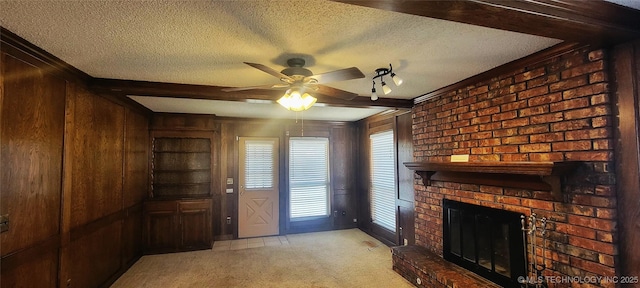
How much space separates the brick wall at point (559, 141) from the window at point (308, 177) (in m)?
3.18

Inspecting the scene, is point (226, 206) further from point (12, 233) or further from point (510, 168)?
point (510, 168)

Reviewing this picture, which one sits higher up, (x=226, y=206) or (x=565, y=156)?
(x=565, y=156)

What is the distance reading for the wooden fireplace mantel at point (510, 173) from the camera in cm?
205

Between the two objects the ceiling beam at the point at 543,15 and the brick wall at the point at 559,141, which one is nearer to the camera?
the ceiling beam at the point at 543,15

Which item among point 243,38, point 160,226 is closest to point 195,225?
point 160,226

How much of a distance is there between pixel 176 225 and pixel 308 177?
2.55 m

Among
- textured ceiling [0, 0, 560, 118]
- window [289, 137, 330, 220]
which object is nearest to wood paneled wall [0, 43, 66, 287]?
textured ceiling [0, 0, 560, 118]

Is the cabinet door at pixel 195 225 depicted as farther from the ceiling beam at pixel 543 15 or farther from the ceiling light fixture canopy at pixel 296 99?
the ceiling beam at pixel 543 15

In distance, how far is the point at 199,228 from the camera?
191 inches

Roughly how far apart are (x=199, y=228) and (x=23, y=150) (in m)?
3.08

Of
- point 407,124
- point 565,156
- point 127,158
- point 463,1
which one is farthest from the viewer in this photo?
point 407,124

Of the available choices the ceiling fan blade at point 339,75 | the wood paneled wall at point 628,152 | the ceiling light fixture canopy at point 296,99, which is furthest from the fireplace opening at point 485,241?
the ceiling light fixture canopy at point 296,99

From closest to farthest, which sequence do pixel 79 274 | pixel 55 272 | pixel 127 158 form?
pixel 55 272 → pixel 79 274 → pixel 127 158

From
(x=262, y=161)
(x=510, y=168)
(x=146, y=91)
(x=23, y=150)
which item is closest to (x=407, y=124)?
(x=510, y=168)
